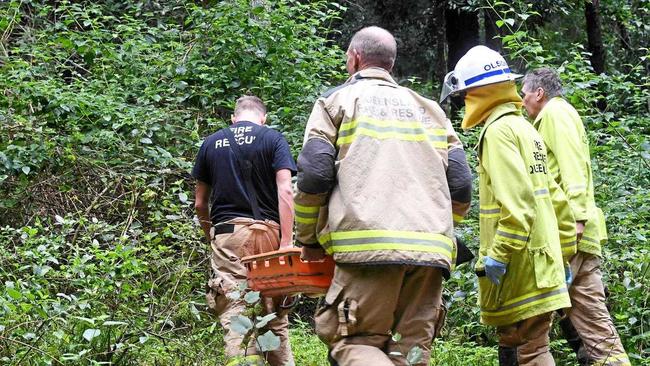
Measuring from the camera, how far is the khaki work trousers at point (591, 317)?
19.1 feet

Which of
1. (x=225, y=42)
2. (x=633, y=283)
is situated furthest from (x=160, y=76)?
(x=633, y=283)

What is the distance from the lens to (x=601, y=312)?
19.3 ft

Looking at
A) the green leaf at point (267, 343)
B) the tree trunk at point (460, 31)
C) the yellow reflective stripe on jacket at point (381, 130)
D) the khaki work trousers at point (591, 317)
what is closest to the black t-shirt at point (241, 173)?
the yellow reflective stripe on jacket at point (381, 130)

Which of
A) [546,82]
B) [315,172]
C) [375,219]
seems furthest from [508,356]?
[546,82]

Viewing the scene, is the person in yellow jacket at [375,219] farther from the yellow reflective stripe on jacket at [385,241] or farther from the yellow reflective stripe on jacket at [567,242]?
the yellow reflective stripe on jacket at [567,242]

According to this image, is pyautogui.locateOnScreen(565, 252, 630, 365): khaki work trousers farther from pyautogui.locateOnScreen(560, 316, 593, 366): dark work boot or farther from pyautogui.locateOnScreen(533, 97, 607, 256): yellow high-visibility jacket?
pyautogui.locateOnScreen(533, 97, 607, 256): yellow high-visibility jacket

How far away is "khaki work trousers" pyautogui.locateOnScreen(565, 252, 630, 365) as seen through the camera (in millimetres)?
→ 5809

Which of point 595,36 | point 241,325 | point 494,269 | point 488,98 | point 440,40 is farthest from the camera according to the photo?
point 440,40

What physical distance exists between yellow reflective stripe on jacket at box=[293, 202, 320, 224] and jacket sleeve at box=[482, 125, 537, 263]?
3.57ft

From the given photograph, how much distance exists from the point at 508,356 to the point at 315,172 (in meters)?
1.86

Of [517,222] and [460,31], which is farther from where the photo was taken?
[460,31]

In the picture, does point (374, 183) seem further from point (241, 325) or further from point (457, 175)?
point (241, 325)

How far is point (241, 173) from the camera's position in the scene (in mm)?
6301

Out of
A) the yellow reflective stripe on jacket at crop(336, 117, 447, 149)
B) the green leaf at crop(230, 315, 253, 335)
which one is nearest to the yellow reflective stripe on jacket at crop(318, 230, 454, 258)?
the yellow reflective stripe on jacket at crop(336, 117, 447, 149)
